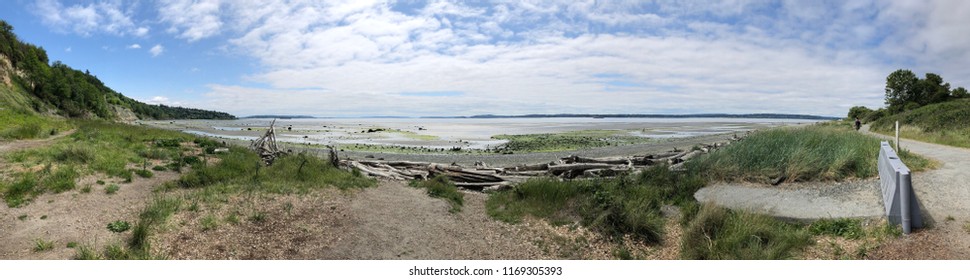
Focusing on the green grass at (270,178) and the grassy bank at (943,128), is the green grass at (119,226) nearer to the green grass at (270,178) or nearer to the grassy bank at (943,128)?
the green grass at (270,178)

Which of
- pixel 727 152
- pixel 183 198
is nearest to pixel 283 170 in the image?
pixel 183 198

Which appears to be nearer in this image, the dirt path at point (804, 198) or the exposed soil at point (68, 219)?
the exposed soil at point (68, 219)

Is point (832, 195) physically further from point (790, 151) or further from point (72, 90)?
point (72, 90)

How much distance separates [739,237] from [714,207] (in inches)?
56.4

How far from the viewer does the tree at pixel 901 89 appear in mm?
59969

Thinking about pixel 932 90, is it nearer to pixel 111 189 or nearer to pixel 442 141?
pixel 442 141

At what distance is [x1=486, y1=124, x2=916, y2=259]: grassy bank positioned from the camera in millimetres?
8109

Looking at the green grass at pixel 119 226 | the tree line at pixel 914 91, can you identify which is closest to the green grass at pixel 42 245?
the green grass at pixel 119 226

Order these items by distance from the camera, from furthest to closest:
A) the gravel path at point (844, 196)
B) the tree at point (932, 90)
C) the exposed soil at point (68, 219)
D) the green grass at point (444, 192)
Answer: the tree at point (932, 90) → the green grass at point (444, 192) → the gravel path at point (844, 196) → the exposed soil at point (68, 219)

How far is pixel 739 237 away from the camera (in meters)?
7.94

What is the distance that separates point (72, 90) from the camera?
6406 centimetres

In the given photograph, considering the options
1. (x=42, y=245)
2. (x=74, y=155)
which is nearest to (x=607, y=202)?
(x=42, y=245)

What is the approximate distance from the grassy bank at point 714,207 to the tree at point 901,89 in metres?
60.9

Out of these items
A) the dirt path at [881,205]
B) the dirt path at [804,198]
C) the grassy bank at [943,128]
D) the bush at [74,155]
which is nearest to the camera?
the dirt path at [881,205]
